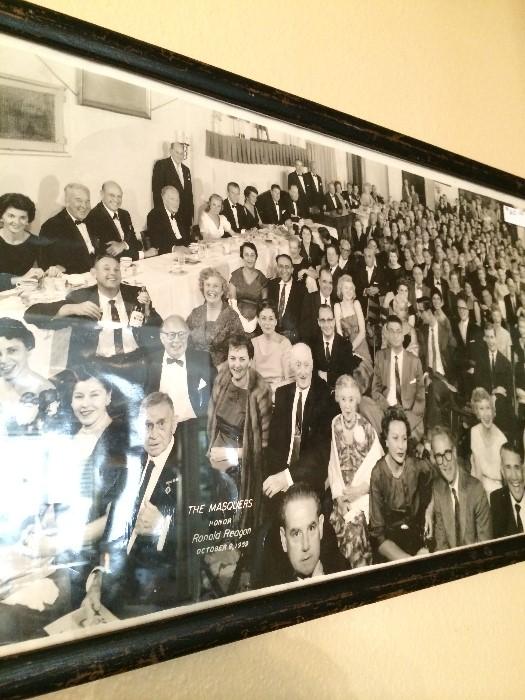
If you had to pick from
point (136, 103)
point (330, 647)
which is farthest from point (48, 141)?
point (330, 647)

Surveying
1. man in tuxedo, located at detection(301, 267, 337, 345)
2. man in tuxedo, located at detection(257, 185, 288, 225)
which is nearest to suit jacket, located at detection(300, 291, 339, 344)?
man in tuxedo, located at detection(301, 267, 337, 345)

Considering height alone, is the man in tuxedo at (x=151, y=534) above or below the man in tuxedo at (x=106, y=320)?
below

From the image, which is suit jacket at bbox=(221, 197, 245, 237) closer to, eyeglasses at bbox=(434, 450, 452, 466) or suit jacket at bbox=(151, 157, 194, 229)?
suit jacket at bbox=(151, 157, 194, 229)

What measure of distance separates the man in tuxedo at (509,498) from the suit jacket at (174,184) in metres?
0.58

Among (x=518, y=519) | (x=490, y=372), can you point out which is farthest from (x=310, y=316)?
(x=518, y=519)

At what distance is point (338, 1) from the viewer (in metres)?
0.75

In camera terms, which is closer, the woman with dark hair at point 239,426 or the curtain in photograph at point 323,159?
the woman with dark hair at point 239,426

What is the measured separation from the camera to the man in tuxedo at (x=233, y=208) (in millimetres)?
566

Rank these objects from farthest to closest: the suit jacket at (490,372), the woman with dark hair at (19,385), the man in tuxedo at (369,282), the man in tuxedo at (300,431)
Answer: the suit jacket at (490,372) → the man in tuxedo at (369,282) → the man in tuxedo at (300,431) → the woman with dark hair at (19,385)

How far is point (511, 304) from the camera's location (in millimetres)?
810

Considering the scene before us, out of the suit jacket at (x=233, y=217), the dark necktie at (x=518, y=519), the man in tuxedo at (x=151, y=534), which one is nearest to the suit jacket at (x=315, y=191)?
the suit jacket at (x=233, y=217)

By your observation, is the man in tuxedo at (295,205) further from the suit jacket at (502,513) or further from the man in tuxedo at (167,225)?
the suit jacket at (502,513)

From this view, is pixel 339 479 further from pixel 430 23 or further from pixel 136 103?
pixel 430 23

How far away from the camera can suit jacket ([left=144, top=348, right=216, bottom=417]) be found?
1.61 feet
